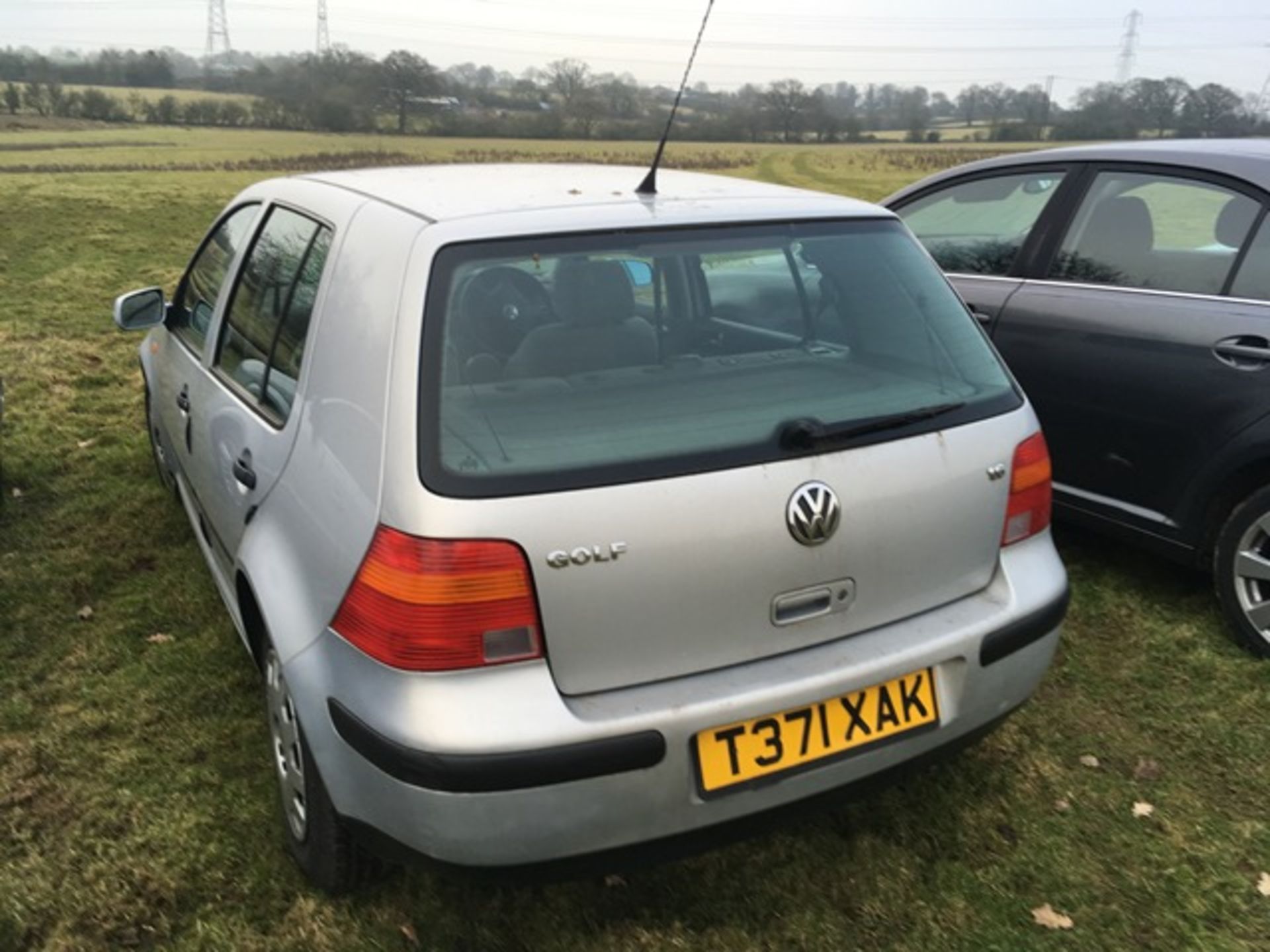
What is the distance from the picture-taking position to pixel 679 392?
6.83ft

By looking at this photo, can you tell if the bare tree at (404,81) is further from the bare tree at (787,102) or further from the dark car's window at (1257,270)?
the dark car's window at (1257,270)

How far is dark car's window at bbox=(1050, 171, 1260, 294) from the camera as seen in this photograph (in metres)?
3.55

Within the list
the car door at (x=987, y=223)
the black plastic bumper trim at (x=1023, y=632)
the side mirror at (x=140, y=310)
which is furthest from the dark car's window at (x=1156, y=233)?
the side mirror at (x=140, y=310)

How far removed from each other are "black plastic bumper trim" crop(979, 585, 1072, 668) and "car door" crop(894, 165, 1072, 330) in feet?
6.77

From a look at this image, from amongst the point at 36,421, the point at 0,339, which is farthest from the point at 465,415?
the point at 0,339

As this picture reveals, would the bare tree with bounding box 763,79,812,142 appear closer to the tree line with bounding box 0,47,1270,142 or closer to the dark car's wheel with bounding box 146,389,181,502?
the tree line with bounding box 0,47,1270,142

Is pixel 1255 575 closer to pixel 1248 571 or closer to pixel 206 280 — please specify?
pixel 1248 571

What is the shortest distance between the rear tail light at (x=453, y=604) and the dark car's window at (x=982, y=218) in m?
3.17

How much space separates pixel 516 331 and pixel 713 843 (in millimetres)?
1072

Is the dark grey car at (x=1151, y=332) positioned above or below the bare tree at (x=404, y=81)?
below

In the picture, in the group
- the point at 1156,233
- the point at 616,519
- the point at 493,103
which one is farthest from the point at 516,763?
the point at 493,103

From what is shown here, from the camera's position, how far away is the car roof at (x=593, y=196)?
222cm

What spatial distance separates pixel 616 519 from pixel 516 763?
455 mm

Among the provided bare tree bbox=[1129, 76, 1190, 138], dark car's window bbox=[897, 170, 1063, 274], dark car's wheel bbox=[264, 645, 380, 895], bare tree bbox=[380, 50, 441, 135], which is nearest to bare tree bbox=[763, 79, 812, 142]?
bare tree bbox=[1129, 76, 1190, 138]
